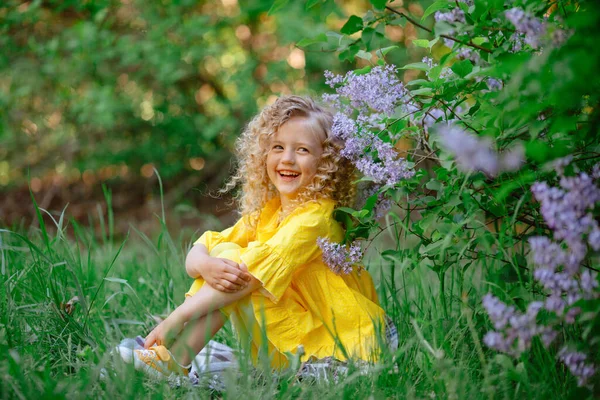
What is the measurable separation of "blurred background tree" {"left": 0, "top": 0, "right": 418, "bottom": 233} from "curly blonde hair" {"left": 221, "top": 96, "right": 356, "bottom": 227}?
2745 mm

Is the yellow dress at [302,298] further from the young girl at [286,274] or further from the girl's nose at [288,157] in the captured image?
the girl's nose at [288,157]

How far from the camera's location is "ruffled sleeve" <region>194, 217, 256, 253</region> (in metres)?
2.23

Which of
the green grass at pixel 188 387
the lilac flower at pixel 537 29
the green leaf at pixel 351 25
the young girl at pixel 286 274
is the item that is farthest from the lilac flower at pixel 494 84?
the young girl at pixel 286 274

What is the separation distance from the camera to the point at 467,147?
44.5 inches

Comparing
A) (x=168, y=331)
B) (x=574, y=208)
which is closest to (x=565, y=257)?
(x=574, y=208)

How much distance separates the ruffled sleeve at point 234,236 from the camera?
2.23m

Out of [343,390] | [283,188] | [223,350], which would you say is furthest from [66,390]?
[283,188]

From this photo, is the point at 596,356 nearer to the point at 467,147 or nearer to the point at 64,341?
the point at 467,147

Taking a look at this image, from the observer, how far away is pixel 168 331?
6.44ft

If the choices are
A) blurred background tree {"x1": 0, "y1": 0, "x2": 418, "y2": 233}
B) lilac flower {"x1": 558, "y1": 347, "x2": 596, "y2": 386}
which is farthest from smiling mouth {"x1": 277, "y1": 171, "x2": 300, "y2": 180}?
blurred background tree {"x1": 0, "y1": 0, "x2": 418, "y2": 233}

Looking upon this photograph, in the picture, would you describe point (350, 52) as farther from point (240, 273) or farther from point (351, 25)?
point (240, 273)

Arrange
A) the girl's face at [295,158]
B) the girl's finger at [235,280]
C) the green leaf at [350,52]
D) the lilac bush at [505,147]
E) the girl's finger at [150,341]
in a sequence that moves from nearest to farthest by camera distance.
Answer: the lilac bush at [505,147]
the green leaf at [350,52]
the girl's finger at [235,280]
the girl's finger at [150,341]
the girl's face at [295,158]

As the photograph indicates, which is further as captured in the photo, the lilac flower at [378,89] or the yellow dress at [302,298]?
the yellow dress at [302,298]

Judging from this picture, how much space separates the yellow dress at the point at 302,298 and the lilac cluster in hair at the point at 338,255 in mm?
49
